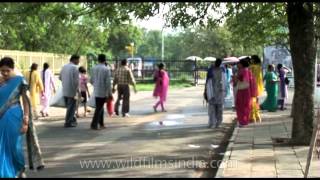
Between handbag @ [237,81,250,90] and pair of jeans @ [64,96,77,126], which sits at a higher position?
handbag @ [237,81,250,90]

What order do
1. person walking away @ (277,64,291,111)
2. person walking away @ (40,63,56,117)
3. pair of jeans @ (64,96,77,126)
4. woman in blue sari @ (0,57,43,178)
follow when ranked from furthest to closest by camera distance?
person walking away @ (277,64,291,111), person walking away @ (40,63,56,117), pair of jeans @ (64,96,77,126), woman in blue sari @ (0,57,43,178)

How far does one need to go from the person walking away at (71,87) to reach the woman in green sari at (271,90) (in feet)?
23.4

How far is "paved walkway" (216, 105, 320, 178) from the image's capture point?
9.80 metres

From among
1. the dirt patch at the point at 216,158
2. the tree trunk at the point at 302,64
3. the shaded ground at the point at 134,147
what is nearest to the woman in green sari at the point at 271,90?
the shaded ground at the point at 134,147

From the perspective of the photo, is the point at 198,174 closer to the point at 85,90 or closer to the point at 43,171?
the point at 43,171

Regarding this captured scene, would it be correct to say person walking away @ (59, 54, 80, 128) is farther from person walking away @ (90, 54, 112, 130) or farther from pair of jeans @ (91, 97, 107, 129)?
pair of jeans @ (91, 97, 107, 129)

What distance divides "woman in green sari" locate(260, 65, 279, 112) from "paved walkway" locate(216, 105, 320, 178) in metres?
5.44

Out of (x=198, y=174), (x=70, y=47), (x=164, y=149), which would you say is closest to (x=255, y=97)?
(x=164, y=149)

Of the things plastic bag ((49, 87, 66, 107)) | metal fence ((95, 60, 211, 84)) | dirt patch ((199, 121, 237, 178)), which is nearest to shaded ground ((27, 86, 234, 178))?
dirt patch ((199, 121, 237, 178))

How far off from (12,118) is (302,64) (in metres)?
6.43

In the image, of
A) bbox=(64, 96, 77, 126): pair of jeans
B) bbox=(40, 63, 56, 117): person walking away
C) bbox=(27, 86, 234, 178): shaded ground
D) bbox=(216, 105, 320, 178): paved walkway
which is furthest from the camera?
bbox=(40, 63, 56, 117): person walking away

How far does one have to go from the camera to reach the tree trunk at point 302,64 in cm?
1277

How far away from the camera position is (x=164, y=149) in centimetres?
1278

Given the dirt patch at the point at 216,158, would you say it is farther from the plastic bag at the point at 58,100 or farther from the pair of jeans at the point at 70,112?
the plastic bag at the point at 58,100
